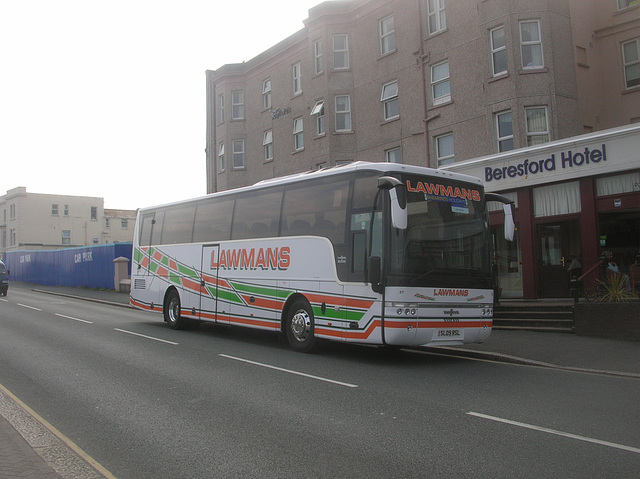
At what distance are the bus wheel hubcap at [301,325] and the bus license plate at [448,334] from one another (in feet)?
8.37

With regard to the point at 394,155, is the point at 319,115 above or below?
above

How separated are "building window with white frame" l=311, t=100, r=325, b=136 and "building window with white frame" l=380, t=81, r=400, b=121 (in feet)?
10.9

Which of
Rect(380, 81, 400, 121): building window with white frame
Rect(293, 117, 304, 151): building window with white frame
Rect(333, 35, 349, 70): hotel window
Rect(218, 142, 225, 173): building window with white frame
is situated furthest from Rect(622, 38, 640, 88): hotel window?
Rect(218, 142, 225, 173): building window with white frame

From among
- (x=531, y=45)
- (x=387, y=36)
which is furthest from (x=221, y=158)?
(x=531, y=45)

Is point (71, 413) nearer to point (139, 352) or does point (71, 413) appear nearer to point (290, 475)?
point (290, 475)

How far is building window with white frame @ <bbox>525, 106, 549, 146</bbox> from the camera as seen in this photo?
62.1 feet

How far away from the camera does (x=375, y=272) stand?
9695mm

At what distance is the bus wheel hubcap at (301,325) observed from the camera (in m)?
11.4

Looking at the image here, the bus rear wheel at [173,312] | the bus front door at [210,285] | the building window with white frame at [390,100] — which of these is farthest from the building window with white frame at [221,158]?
the bus front door at [210,285]

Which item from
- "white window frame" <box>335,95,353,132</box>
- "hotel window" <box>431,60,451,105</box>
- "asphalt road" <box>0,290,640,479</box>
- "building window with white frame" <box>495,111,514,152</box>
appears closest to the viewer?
"asphalt road" <box>0,290,640,479</box>

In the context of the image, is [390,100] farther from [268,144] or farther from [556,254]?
[556,254]

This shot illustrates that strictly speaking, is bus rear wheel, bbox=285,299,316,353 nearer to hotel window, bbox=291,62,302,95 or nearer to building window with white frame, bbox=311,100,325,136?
building window with white frame, bbox=311,100,325,136

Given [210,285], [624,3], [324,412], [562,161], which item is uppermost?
[624,3]

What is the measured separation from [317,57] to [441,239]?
1897cm
